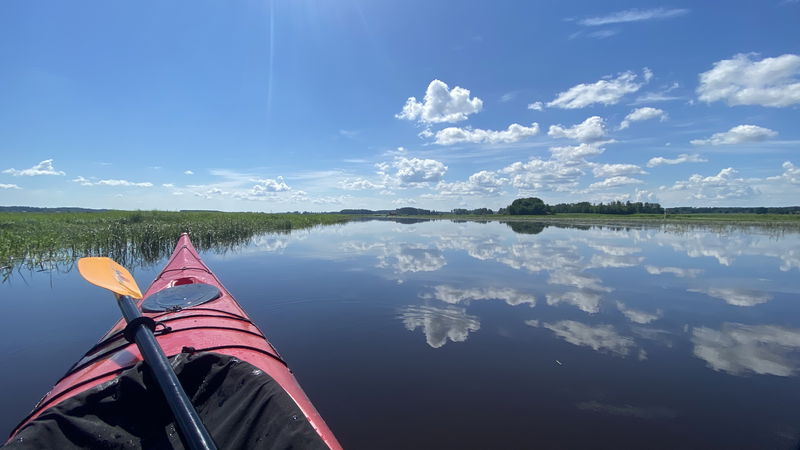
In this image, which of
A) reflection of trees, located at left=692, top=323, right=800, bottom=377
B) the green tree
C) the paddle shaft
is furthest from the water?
the green tree

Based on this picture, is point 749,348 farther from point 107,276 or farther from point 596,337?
point 107,276

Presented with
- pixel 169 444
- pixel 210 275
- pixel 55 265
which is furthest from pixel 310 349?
pixel 55 265

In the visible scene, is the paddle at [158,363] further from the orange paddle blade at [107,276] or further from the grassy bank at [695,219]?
the grassy bank at [695,219]

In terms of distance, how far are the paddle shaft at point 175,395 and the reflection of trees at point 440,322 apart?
3.41 m

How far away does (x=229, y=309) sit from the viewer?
143 inches

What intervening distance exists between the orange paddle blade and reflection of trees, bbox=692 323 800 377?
649 centimetres

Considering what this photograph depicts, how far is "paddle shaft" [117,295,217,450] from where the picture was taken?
1.65m

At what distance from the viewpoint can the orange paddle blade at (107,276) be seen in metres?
3.19

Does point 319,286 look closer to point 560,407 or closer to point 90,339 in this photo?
point 90,339

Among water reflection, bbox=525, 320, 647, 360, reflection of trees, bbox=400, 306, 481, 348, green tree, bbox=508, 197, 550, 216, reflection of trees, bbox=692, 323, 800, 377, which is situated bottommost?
reflection of trees, bbox=692, 323, 800, 377

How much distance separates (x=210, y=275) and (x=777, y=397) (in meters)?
7.14

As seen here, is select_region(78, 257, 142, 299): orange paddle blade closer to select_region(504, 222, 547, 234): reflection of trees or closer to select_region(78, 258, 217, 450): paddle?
select_region(78, 258, 217, 450): paddle

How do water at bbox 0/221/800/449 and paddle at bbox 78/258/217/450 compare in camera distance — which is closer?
paddle at bbox 78/258/217/450

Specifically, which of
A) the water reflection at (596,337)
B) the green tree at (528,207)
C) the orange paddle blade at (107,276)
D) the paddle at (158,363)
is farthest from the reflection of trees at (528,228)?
the green tree at (528,207)
